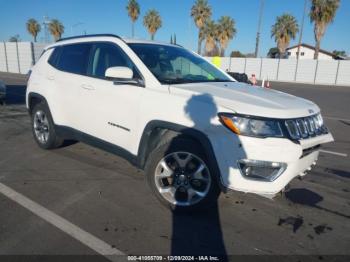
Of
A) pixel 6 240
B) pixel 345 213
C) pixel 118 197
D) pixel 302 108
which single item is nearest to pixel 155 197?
pixel 118 197

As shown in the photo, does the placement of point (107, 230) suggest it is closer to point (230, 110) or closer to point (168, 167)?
point (168, 167)

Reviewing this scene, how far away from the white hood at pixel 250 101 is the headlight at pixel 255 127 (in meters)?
0.06

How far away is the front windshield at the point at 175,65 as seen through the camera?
3855 millimetres

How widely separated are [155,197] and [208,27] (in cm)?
4827

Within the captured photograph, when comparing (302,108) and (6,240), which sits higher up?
(302,108)

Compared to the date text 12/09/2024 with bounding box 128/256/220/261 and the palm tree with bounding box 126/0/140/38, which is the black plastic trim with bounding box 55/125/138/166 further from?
the palm tree with bounding box 126/0/140/38

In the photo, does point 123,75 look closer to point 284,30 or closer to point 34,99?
point 34,99

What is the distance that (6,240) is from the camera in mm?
2865

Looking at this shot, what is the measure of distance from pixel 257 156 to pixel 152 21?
52.3 metres

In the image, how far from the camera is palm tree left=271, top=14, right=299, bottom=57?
148 ft

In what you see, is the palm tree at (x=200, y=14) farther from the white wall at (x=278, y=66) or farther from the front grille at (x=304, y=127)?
the front grille at (x=304, y=127)

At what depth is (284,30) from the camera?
45438 mm

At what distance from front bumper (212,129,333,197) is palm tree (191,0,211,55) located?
156 feet

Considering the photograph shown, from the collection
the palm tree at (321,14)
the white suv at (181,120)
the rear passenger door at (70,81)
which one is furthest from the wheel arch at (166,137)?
the palm tree at (321,14)
